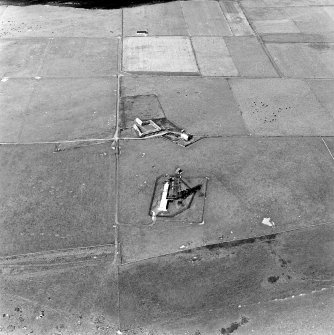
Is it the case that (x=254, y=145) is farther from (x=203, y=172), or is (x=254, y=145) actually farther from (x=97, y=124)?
(x=97, y=124)

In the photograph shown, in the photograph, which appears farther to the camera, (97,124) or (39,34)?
(39,34)

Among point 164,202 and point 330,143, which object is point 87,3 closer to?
point 330,143

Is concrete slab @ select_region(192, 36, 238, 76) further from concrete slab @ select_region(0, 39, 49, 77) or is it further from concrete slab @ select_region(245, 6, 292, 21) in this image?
concrete slab @ select_region(0, 39, 49, 77)

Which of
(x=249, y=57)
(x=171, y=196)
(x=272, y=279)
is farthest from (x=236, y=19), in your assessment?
(x=272, y=279)

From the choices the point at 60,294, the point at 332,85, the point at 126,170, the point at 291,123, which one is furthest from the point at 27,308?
the point at 332,85

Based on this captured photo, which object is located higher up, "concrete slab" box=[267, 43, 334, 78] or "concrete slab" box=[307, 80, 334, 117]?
"concrete slab" box=[267, 43, 334, 78]

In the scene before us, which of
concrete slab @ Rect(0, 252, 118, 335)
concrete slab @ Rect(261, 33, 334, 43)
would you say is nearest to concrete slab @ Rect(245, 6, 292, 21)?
concrete slab @ Rect(261, 33, 334, 43)

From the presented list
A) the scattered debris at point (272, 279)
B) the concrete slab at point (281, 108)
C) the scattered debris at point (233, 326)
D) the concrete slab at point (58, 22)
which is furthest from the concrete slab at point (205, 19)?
the scattered debris at point (233, 326)
